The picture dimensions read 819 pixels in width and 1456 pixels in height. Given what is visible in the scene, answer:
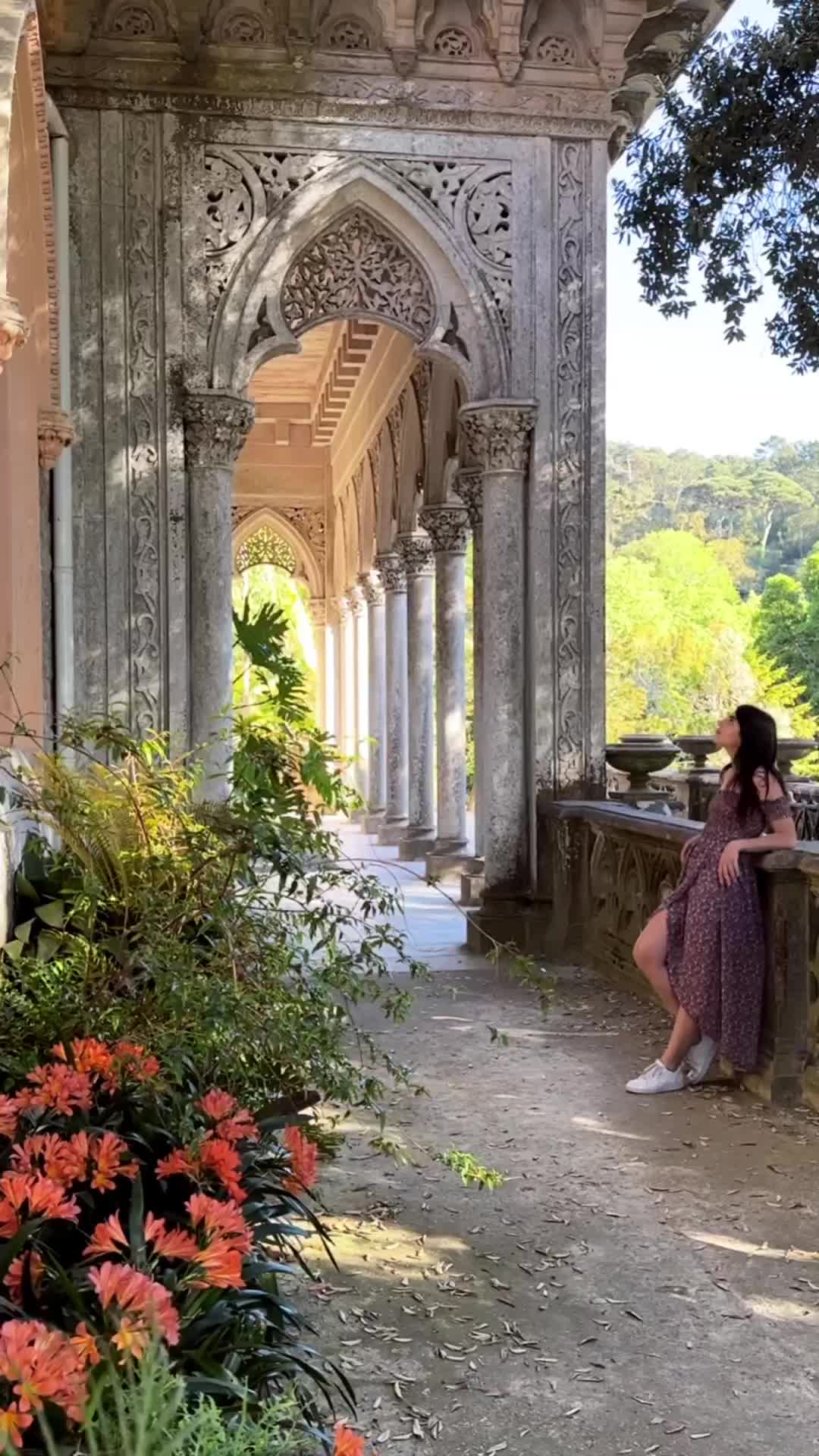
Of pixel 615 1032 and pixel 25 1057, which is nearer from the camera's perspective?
pixel 25 1057

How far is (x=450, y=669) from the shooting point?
39.7ft

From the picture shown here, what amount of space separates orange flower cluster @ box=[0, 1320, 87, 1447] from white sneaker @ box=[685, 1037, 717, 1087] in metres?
3.62

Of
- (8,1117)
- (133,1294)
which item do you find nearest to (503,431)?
(8,1117)

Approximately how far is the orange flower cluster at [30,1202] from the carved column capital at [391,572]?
1291 cm

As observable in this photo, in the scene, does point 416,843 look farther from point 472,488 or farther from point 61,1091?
point 61,1091

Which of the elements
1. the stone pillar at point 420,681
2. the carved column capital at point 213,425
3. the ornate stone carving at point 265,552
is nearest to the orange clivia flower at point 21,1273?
the carved column capital at point 213,425

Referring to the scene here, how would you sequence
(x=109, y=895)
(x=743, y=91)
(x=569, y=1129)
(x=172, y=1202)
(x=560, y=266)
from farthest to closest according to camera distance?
(x=560, y=266) → (x=743, y=91) → (x=569, y=1129) → (x=109, y=895) → (x=172, y=1202)

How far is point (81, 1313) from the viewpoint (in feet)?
6.02

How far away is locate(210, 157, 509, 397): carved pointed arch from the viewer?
24.4 ft

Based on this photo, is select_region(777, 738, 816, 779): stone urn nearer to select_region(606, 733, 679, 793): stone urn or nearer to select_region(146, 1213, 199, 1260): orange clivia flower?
select_region(606, 733, 679, 793): stone urn

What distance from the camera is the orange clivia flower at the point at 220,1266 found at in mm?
1862

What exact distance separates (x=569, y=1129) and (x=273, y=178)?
5.26 m

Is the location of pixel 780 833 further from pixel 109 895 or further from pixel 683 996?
pixel 109 895

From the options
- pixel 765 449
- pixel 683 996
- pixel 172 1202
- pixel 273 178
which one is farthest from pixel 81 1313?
pixel 765 449
